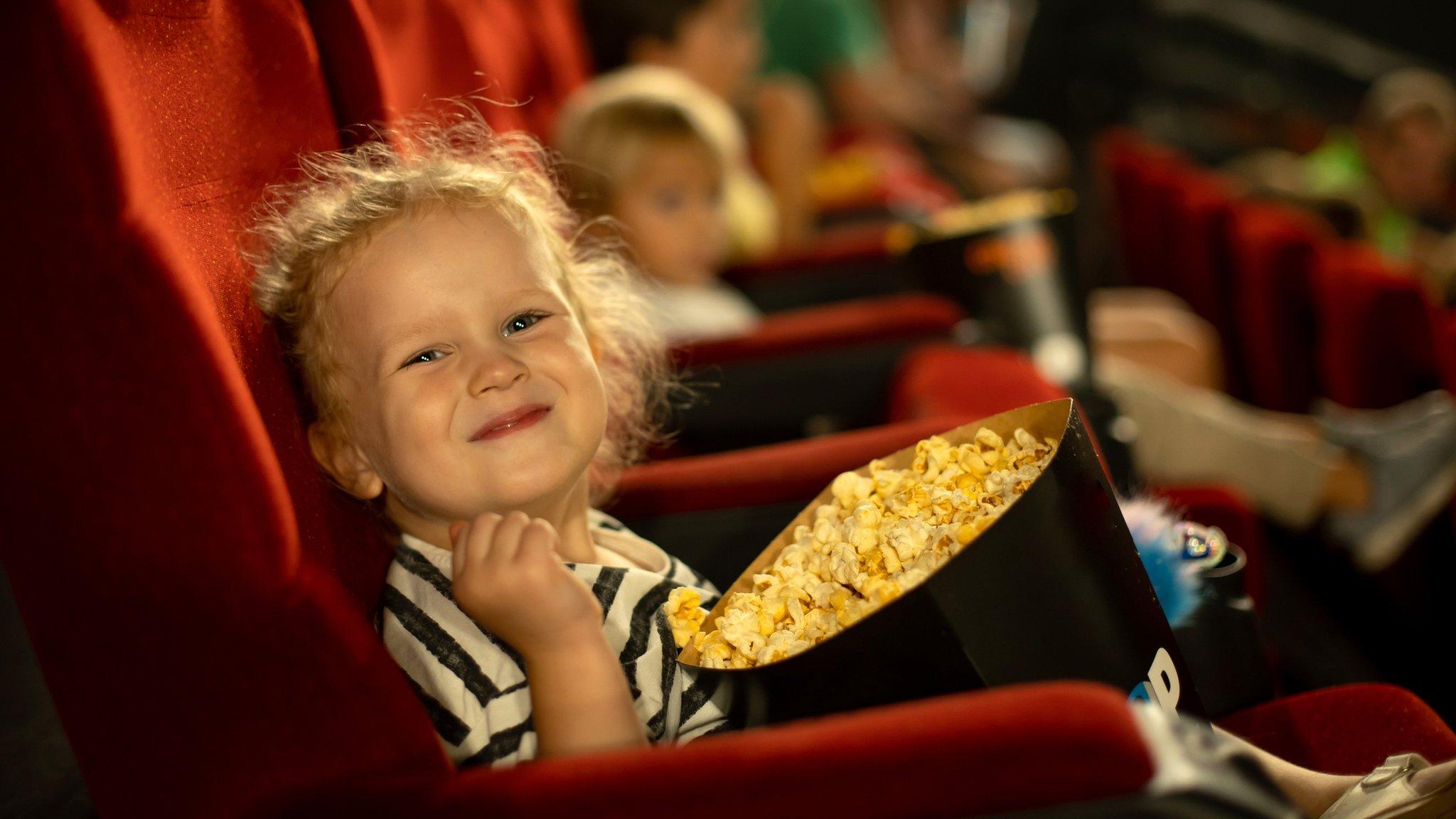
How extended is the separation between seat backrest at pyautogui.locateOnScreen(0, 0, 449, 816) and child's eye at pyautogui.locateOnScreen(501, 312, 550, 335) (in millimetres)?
204

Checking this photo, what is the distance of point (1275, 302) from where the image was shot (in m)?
1.91

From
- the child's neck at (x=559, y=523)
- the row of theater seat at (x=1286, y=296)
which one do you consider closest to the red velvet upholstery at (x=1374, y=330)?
the row of theater seat at (x=1286, y=296)

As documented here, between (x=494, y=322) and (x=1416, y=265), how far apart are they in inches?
92.7

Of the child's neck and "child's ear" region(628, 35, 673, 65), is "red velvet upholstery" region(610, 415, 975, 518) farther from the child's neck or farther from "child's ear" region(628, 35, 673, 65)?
"child's ear" region(628, 35, 673, 65)

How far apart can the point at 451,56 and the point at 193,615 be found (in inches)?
32.2

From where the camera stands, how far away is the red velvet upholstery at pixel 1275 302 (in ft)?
6.03

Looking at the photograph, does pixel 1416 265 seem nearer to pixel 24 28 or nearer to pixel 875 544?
pixel 875 544

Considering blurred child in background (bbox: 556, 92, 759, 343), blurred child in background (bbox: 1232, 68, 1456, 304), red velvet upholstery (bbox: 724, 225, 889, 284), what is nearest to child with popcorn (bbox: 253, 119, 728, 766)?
blurred child in background (bbox: 556, 92, 759, 343)

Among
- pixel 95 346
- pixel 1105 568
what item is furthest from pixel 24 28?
pixel 1105 568

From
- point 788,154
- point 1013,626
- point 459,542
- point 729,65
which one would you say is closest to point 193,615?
point 459,542

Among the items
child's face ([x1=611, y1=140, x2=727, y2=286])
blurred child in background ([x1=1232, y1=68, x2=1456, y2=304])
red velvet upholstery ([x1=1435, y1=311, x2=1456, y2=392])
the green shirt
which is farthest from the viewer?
the green shirt

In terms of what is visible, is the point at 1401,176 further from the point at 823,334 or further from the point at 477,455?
the point at 477,455

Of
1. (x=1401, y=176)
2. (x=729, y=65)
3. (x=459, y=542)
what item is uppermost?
(x=729, y=65)

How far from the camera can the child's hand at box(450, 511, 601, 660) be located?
608 mm
